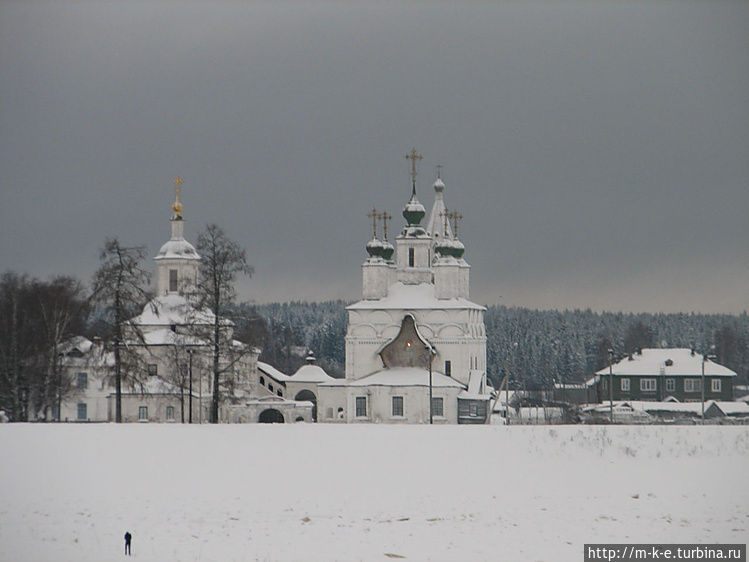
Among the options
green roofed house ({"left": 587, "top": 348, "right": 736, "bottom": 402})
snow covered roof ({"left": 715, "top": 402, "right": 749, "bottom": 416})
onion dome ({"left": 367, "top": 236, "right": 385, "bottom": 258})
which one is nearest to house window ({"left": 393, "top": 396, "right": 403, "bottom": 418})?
onion dome ({"left": 367, "top": 236, "right": 385, "bottom": 258})

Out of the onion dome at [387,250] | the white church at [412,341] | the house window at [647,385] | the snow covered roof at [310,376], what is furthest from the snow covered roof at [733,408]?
the snow covered roof at [310,376]

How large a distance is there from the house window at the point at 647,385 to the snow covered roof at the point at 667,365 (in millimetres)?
575

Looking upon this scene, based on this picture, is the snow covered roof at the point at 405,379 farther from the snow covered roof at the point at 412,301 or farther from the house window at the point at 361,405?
the snow covered roof at the point at 412,301

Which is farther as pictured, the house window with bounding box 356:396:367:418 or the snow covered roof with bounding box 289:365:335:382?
the snow covered roof with bounding box 289:365:335:382

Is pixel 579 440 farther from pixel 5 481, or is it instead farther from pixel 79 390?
pixel 79 390

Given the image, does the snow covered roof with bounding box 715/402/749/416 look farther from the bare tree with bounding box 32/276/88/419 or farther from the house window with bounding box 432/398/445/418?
the bare tree with bounding box 32/276/88/419

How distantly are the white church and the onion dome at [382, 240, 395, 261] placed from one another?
5cm

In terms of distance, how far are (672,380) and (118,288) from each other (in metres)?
50.4

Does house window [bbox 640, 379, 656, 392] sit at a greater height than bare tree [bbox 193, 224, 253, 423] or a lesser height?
lesser

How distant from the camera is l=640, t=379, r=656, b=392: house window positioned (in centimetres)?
7681

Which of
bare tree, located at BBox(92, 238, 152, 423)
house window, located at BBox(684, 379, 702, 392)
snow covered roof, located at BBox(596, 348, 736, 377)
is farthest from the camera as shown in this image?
house window, located at BBox(684, 379, 702, 392)

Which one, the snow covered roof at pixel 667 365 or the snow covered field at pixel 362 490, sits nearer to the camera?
the snow covered field at pixel 362 490

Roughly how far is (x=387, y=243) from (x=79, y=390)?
17890 mm

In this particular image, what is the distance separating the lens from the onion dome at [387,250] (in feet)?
194
